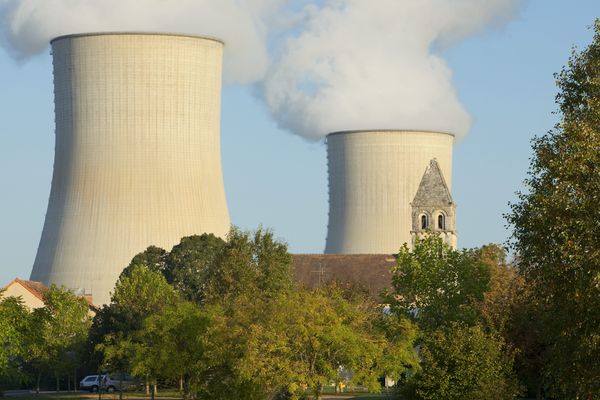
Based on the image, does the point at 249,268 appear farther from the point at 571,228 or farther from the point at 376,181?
the point at 571,228

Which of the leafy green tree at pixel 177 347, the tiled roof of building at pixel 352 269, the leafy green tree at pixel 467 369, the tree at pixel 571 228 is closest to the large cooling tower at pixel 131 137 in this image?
the tiled roof of building at pixel 352 269

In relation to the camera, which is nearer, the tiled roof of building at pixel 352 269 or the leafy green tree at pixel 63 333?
the leafy green tree at pixel 63 333

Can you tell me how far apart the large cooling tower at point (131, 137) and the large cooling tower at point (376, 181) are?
1663 cm

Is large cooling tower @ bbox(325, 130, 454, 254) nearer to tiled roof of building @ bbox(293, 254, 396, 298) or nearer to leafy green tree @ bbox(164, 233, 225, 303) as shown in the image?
tiled roof of building @ bbox(293, 254, 396, 298)

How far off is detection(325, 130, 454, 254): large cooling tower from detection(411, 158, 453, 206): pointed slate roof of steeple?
3.28 ft

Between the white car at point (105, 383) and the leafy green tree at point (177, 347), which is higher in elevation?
the leafy green tree at point (177, 347)

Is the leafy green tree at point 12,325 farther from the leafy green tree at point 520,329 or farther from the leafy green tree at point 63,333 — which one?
the leafy green tree at point 63,333

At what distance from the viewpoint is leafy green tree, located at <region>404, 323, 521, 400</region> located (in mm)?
38812

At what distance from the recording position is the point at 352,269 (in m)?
84.6

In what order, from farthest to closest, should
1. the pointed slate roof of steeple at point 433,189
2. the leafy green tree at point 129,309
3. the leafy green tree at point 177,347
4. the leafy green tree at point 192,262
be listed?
the pointed slate roof of steeple at point 433,189 → the leafy green tree at point 192,262 → the leafy green tree at point 129,309 → the leafy green tree at point 177,347

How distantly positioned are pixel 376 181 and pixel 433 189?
3.61 metres

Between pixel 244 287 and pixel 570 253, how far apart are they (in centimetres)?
3334

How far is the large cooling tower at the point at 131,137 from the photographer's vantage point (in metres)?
66.0

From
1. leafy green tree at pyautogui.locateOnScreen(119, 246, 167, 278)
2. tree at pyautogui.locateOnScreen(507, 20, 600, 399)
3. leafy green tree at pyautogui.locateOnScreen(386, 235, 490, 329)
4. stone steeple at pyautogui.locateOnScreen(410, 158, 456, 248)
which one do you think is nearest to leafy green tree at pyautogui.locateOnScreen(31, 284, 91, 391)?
leafy green tree at pyautogui.locateOnScreen(119, 246, 167, 278)
